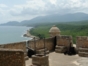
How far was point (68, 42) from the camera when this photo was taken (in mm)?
16703

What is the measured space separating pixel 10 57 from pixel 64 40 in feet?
31.2

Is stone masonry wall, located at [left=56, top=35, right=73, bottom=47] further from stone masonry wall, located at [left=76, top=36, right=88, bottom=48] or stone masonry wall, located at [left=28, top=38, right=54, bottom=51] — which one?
stone masonry wall, located at [left=76, top=36, right=88, bottom=48]

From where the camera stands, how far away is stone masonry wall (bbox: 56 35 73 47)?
16703 mm

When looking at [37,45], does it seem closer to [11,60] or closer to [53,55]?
[53,55]

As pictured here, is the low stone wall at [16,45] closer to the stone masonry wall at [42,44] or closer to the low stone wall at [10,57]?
the stone masonry wall at [42,44]

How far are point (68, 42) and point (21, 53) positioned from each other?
30.3 feet

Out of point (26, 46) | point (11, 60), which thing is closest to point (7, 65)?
point (11, 60)

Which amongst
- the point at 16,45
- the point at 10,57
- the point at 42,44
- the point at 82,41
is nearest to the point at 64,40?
the point at 82,41

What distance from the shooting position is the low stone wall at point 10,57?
25.9 feet

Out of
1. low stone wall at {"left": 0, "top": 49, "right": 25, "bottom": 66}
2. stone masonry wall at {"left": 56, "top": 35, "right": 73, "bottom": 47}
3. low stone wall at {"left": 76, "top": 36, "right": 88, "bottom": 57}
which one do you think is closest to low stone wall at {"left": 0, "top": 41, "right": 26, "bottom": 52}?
stone masonry wall at {"left": 56, "top": 35, "right": 73, "bottom": 47}

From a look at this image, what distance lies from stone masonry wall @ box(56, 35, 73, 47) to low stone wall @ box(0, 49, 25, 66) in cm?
924

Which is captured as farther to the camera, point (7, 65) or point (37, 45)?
point (37, 45)

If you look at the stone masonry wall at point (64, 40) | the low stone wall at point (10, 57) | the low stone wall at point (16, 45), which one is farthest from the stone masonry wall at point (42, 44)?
the low stone wall at point (10, 57)

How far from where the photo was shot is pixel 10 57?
791 cm
